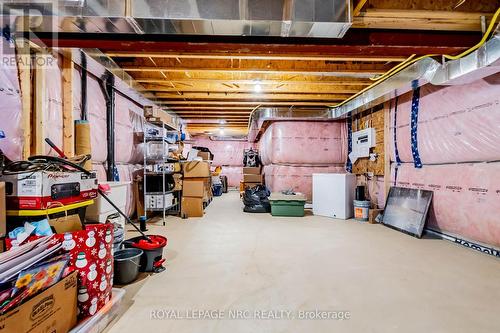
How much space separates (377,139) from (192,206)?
3.72 m

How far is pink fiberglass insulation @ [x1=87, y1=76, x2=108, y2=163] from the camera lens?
10.2 ft

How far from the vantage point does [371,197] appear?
4809 millimetres

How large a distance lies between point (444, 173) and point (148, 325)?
3667 mm

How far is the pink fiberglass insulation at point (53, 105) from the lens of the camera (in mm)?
2326

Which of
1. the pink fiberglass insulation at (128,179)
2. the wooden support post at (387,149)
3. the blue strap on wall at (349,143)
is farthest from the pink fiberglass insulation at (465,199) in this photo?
the pink fiberglass insulation at (128,179)

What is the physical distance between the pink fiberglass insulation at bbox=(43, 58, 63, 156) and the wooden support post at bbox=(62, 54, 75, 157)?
0.12 feet

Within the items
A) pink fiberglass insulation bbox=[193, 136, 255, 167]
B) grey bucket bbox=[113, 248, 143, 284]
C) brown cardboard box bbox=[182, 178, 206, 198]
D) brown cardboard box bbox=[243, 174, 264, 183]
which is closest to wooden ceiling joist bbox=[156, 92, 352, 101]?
brown cardboard box bbox=[182, 178, 206, 198]

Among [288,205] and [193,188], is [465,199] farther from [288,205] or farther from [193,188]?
[193,188]

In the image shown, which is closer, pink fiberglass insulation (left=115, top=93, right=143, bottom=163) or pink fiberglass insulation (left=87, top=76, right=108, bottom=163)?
pink fiberglass insulation (left=87, top=76, right=108, bottom=163)

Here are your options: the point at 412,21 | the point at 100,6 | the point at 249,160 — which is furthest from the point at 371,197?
the point at 100,6

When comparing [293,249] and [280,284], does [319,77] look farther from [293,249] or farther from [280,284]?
[280,284]

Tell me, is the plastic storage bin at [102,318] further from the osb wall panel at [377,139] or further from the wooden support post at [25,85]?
the osb wall panel at [377,139]

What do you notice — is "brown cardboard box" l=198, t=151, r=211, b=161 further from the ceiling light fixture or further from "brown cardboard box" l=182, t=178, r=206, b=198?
the ceiling light fixture

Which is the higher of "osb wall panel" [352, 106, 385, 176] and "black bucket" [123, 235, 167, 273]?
"osb wall panel" [352, 106, 385, 176]
